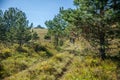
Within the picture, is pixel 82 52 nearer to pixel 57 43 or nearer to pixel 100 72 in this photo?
pixel 100 72

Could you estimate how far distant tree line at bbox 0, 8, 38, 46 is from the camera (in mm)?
50125

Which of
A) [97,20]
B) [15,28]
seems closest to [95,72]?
[97,20]

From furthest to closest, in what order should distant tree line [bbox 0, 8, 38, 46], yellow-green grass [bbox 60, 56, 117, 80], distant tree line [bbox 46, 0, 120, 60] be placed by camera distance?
distant tree line [bbox 0, 8, 38, 46], distant tree line [bbox 46, 0, 120, 60], yellow-green grass [bbox 60, 56, 117, 80]

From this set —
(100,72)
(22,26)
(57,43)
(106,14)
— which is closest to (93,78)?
(100,72)

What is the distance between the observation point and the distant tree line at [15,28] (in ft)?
164

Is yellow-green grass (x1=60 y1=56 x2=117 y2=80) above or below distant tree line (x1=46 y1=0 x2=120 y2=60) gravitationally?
below

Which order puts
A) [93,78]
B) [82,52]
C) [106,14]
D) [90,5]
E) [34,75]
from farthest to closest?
[82,52] < [90,5] < [106,14] < [34,75] < [93,78]

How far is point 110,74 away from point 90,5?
29.8 ft

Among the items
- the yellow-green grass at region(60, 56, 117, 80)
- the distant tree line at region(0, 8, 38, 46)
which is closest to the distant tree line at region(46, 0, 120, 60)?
the yellow-green grass at region(60, 56, 117, 80)

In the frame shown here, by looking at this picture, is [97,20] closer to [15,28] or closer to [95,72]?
[95,72]

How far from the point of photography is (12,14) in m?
63.7

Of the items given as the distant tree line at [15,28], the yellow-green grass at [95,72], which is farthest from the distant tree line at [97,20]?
the distant tree line at [15,28]

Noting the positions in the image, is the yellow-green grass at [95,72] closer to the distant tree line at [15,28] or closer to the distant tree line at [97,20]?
the distant tree line at [97,20]

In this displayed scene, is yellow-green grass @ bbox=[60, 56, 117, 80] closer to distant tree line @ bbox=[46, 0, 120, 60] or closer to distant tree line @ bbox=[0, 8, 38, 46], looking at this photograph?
distant tree line @ bbox=[46, 0, 120, 60]
